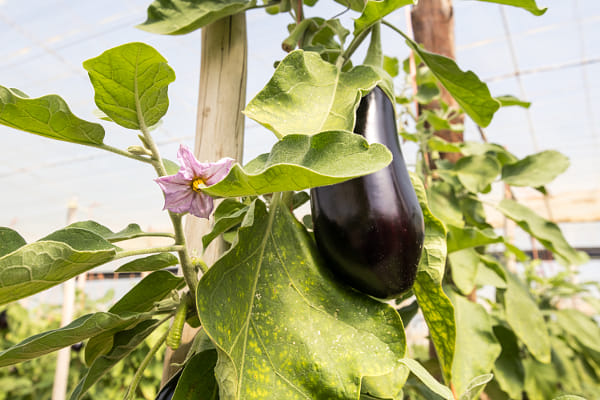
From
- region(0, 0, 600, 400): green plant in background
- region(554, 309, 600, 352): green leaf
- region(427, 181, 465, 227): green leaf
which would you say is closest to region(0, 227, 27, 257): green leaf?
region(0, 0, 600, 400): green plant in background

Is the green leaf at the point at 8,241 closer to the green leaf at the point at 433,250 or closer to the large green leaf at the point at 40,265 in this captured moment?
the large green leaf at the point at 40,265

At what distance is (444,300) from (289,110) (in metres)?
0.17

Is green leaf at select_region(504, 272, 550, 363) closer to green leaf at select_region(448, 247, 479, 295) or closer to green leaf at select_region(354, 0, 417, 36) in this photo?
green leaf at select_region(448, 247, 479, 295)

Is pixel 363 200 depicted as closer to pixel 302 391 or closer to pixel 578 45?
pixel 302 391

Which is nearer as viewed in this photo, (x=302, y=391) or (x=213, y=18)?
(x=302, y=391)

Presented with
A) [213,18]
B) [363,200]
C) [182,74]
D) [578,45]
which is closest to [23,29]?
[182,74]

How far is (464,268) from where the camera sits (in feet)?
1.97

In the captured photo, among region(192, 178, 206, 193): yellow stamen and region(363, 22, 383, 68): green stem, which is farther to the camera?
region(363, 22, 383, 68): green stem

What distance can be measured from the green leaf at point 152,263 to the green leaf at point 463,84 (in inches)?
10.1

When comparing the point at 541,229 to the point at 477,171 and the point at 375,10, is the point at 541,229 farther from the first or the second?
the point at 375,10

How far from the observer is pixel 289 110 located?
27 cm

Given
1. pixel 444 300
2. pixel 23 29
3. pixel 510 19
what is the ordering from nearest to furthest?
pixel 444 300, pixel 510 19, pixel 23 29

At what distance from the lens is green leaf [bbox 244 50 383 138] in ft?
0.83

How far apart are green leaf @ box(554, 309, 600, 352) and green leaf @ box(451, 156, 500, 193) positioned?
0.64 metres
